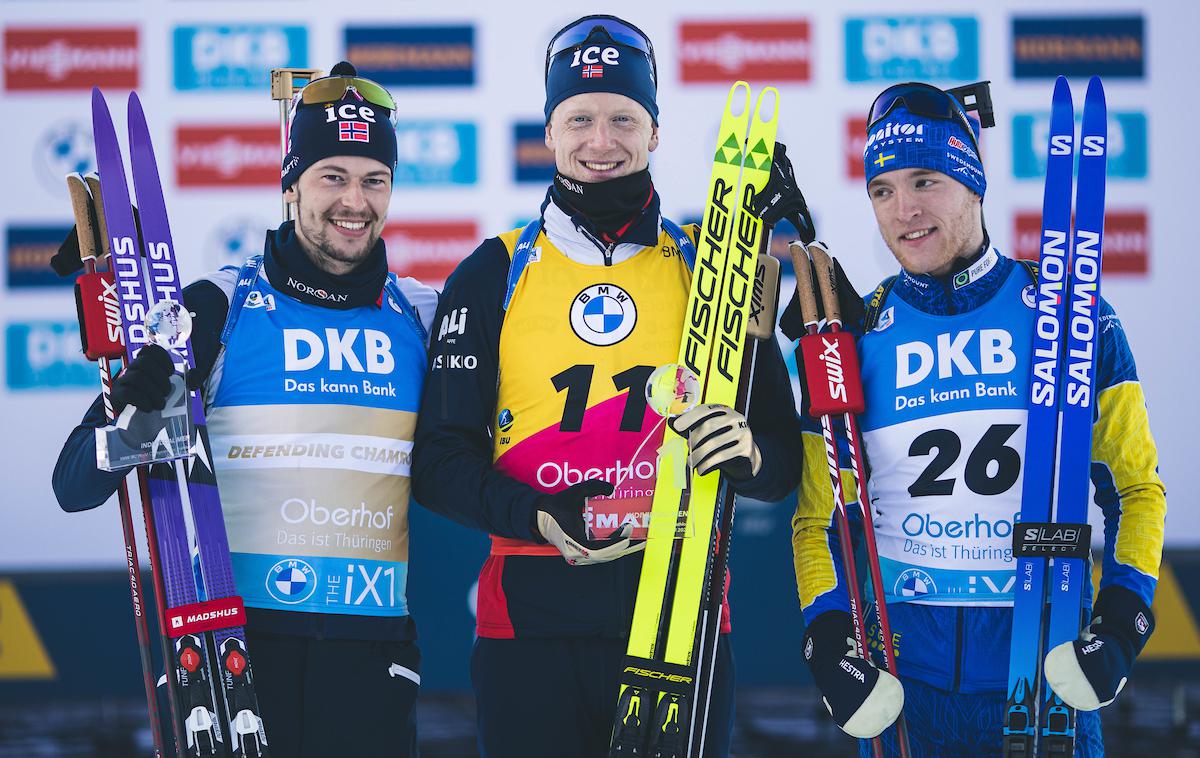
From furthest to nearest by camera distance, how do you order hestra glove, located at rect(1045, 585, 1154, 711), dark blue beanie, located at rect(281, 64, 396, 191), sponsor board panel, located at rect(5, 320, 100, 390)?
sponsor board panel, located at rect(5, 320, 100, 390) → dark blue beanie, located at rect(281, 64, 396, 191) → hestra glove, located at rect(1045, 585, 1154, 711)

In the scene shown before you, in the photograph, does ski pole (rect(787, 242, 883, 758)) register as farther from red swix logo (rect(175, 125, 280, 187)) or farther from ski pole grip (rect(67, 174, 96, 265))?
red swix logo (rect(175, 125, 280, 187))

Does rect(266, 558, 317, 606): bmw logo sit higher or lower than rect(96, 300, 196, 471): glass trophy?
lower

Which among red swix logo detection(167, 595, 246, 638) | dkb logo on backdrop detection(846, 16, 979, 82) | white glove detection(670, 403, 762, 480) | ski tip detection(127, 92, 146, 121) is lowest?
red swix logo detection(167, 595, 246, 638)

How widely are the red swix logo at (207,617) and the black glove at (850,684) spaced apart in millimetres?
1109

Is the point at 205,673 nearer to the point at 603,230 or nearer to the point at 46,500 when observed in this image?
the point at 603,230

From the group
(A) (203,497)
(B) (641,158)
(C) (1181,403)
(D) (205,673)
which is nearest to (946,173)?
(B) (641,158)

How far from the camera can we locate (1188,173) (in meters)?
5.72

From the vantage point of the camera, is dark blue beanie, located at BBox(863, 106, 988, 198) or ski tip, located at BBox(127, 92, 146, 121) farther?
ski tip, located at BBox(127, 92, 146, 121)

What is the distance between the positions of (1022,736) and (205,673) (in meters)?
1.54

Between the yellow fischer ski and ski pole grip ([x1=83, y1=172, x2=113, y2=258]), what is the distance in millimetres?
1235

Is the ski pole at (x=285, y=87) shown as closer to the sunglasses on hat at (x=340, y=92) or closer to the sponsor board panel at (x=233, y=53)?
the sunglasses on hat at (x=340, y=92)

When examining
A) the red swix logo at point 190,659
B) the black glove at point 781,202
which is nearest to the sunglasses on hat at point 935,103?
the black glove at point 781,202

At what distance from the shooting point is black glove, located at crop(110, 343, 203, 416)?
219cm

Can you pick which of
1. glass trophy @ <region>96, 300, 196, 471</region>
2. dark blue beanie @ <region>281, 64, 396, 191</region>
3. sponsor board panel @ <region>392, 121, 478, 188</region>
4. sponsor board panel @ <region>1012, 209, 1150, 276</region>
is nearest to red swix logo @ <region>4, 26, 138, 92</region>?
sponsor board panel @ <region>392, 121, 478, 188</region>
